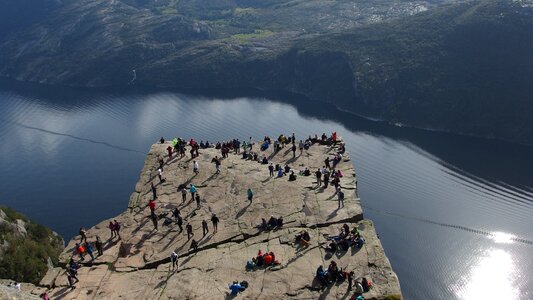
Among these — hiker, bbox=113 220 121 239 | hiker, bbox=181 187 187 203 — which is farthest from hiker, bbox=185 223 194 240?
hiker, bbox=113 220 121 239

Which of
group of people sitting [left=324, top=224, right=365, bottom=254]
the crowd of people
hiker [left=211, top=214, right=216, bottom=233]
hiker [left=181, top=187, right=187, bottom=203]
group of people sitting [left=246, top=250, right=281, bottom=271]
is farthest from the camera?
hiker [left=181, top=187, right=187, bottom=203]

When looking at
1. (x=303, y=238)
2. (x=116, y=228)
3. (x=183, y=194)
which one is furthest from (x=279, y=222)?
(x=116, y=228)

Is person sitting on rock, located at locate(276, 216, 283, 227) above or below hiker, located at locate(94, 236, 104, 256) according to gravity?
above

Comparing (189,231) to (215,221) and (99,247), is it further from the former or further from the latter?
(99,247)

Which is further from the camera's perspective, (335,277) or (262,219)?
(262,219)

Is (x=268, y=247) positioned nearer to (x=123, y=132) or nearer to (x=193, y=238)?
(x=193, y=238)

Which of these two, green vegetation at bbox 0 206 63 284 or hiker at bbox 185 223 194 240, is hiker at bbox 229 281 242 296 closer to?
hiker at bbox 185 223 194 240

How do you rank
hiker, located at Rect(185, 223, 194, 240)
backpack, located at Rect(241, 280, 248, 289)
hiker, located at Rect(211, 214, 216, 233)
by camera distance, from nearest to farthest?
backpack, located at Rect(241, 280, 248, 289), hiker, located at Rect(185, 223, 194, 240), hiker, located at Rect(211, 214, 216, 233)
